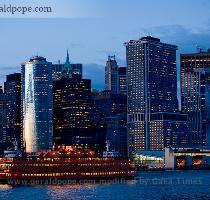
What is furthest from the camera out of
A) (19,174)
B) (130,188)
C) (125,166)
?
(125,166)

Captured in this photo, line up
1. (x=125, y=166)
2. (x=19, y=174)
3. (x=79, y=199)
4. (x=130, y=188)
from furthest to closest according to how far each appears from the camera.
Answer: (x=125, y=166), (x=19, y=174), (x=130, y=188), (x=79, y=199)

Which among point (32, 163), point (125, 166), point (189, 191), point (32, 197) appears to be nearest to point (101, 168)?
point (125, 166)

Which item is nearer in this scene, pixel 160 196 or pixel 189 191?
pixel 160 196

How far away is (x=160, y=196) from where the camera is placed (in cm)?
10269

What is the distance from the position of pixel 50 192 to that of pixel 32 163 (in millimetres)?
21046

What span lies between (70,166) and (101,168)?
20.5 feet

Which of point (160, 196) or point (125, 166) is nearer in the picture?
point (160, 196)

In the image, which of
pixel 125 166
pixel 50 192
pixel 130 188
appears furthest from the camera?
pixel 125 166

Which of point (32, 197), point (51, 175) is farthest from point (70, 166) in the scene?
point (32, 197)

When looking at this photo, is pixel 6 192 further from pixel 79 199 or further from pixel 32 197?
pixel 79 199

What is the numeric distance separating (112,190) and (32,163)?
21.9m

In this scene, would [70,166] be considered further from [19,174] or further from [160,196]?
[160,196]

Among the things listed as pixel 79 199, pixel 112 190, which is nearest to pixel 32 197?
pixel 79 199

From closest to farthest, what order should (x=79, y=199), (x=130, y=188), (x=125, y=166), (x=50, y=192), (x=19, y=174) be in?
(x=79, y=199)
(x=50, y=192)
(x=130, y=188)
(x=19, y=174)
(x=125, y=166)
